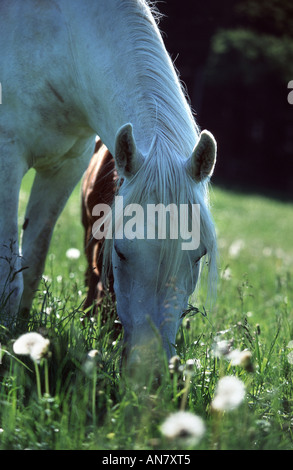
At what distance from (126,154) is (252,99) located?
109 ft

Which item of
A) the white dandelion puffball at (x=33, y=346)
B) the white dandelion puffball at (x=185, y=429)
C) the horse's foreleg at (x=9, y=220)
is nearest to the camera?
the white dandelion puffball at (x=185, y=429)

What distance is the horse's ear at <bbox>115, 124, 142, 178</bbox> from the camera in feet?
8.29

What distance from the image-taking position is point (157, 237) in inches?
96.8

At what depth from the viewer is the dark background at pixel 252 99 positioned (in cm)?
3328

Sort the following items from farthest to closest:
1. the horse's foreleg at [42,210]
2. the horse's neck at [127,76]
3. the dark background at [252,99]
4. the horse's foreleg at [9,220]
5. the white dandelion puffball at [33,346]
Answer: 1. the dark background at [252,99]
2. the horse's foreleg at [42,210]
3. the horse's foreleg at [9,220]
4. the horse's neck at [127,76]
5. the white dandelion puffball at [33,346]

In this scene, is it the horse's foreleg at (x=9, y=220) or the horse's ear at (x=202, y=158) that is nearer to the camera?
the horse's ear at (x=202, y=158)

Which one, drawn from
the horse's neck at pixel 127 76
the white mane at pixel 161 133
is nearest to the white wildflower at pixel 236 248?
the horse's neck at pixel 127 76

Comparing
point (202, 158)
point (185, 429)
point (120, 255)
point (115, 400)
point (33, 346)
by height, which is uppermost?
point (202, 158)

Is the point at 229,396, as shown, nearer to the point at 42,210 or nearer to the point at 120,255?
the point at 120,255

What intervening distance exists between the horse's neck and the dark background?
2901 cm

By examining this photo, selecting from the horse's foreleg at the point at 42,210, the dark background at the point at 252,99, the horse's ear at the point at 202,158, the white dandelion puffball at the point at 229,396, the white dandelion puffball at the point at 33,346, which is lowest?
the white dandelion puffball at the point at 229,396

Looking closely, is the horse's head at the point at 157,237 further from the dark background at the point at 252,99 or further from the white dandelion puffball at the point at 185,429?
the dark background at the point at 252,99

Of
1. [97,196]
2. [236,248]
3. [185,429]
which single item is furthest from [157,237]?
[236,248]

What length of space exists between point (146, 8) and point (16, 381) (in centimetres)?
217
